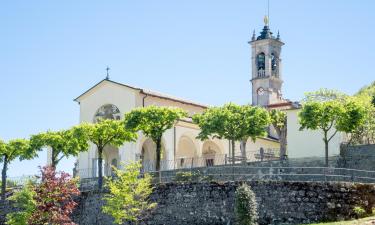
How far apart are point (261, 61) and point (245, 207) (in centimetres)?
5279

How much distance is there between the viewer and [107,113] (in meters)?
59.6

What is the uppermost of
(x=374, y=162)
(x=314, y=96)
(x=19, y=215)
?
(x=314, y=96)

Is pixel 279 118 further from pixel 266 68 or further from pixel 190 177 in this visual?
pixel 266 68

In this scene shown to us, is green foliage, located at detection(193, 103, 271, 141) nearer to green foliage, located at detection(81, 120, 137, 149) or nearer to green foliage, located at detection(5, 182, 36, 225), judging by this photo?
green foliage, located at detection(81, 120, 137, 149)

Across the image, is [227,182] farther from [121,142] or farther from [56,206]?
[121,142]

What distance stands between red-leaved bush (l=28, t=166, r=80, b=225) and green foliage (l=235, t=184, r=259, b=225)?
857 centimetres

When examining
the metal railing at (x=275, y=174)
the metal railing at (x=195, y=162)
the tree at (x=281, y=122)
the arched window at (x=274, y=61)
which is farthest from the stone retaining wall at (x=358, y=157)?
the arched window at (x=274, y=61)

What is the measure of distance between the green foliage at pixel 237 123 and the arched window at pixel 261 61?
3641 centimetres

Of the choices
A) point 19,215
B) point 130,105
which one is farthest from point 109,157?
point 19,215

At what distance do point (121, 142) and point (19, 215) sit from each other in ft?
38.9

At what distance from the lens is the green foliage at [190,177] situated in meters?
39.8

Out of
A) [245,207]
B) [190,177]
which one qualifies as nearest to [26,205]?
[190,177]

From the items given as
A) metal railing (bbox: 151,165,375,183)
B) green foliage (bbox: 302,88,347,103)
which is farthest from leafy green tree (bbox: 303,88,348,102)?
metal railing (bbox: 151,165,375,183)

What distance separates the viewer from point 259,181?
1432 inches
